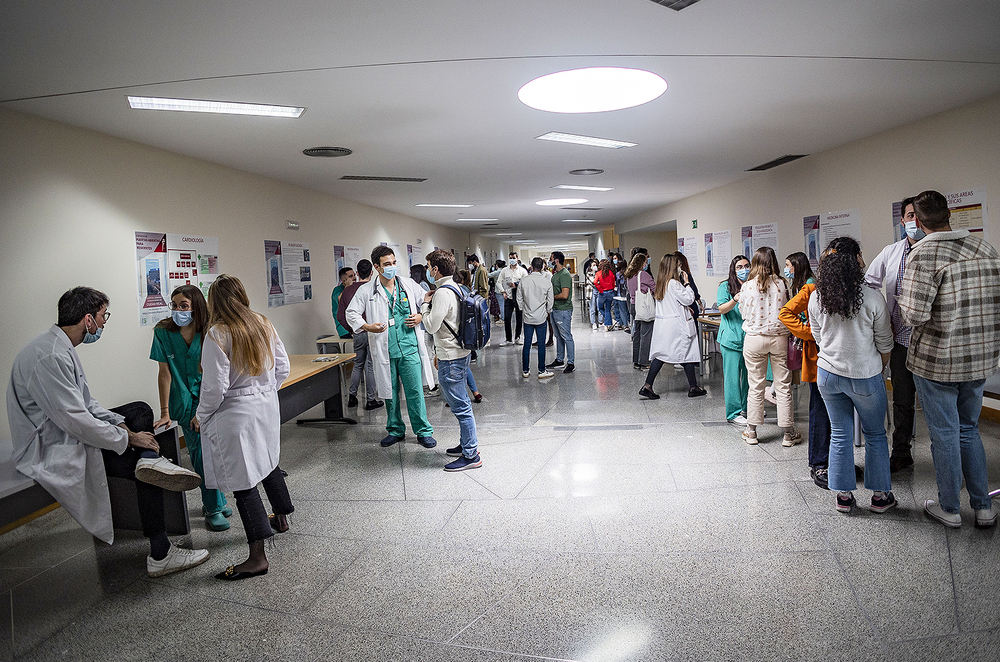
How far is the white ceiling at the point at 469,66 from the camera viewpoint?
110 inches

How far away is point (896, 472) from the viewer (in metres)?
4.03

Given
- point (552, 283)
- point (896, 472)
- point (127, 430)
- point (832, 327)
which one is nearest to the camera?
point (127, 430)

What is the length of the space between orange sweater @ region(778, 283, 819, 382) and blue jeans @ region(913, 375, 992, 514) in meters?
0.69

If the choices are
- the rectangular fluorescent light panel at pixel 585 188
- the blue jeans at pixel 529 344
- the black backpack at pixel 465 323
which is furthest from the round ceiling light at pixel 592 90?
the rectangular fluorescent light panel at pixel 585 188

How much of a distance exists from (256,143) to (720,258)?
315 inches

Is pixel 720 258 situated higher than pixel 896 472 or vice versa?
pixel 720 258

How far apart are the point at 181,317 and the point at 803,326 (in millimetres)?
3702

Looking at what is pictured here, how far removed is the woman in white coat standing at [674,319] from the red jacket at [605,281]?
6235 millimetres

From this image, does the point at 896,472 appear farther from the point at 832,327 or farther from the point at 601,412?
the point at 601,412

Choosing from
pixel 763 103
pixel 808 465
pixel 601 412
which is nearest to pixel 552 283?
pixel 601 412

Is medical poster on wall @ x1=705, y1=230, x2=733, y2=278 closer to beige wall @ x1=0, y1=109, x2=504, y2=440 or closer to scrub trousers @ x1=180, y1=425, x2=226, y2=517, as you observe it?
beige wall @ x1=0, y1=109, x2=504, y2=440

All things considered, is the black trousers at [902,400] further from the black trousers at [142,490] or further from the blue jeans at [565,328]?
the blue jeans at [565,328]

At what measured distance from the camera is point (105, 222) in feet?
16.0

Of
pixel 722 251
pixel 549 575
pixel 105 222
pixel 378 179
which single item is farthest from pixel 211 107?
pixel 722 251
